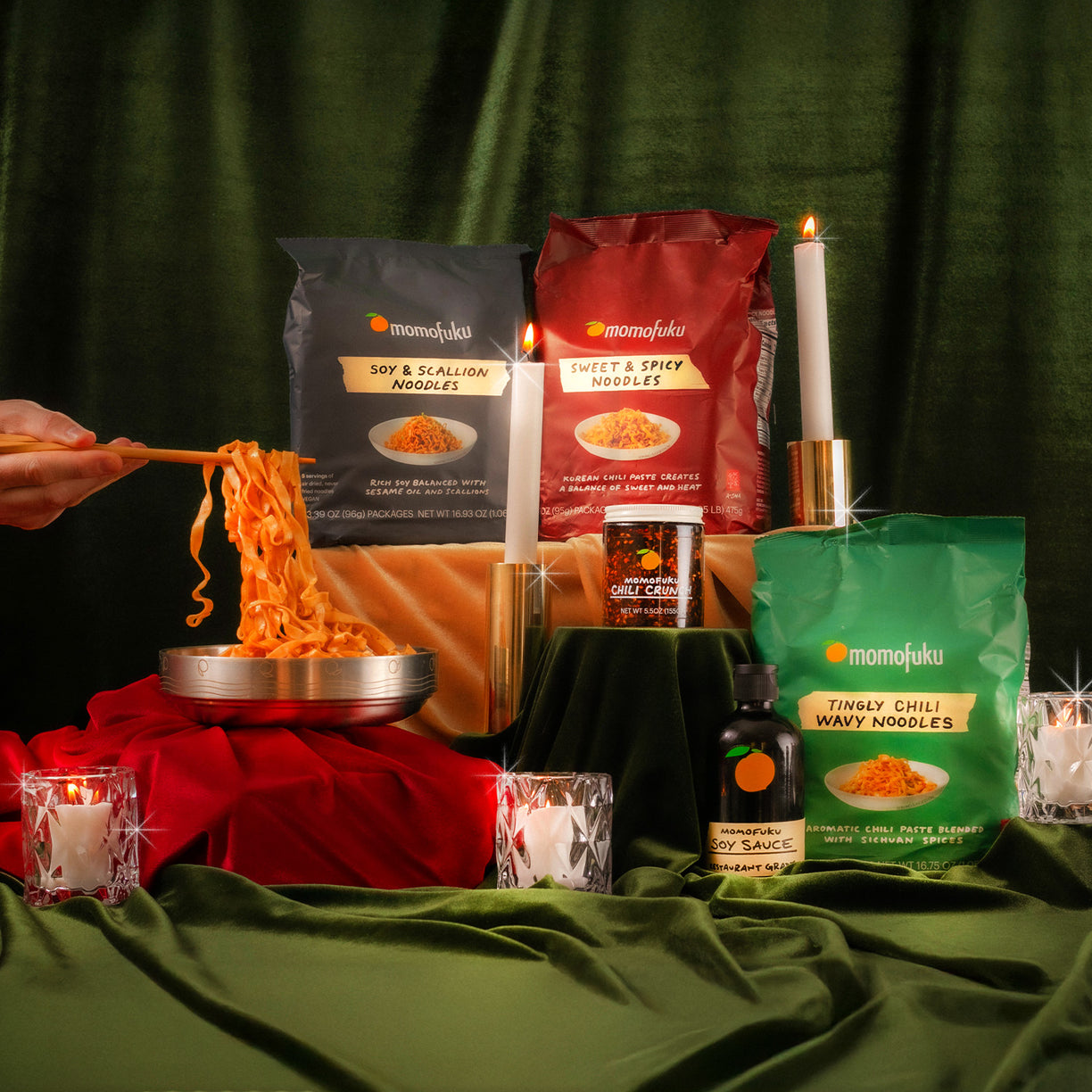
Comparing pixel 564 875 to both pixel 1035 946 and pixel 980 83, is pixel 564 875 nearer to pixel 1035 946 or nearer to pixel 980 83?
pixel 1035 946

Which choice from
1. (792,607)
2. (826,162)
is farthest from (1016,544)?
(826,162)

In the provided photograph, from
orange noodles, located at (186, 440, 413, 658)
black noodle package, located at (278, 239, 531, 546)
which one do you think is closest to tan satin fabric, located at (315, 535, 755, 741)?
black noodle package, located at (278, 239, 531, 546)

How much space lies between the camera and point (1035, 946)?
0.80m

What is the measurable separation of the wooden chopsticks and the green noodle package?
0.56m

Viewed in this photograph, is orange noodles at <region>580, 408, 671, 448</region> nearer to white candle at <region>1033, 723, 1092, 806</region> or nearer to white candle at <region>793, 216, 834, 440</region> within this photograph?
white candle at <region>793, 216, 834, 440</region>

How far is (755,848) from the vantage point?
98cm

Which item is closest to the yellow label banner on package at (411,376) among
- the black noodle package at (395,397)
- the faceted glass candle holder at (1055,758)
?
the black noodle package at (395,397)

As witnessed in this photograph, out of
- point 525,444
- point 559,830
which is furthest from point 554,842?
point 525,444

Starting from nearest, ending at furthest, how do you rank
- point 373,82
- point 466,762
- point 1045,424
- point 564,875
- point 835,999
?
point 835,999 < point 564,875 < point 466,762 < point 1045,424 < point 373,82

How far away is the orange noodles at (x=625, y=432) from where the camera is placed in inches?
52.3

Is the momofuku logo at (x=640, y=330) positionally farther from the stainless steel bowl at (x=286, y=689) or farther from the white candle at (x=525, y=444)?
the stainless steel bowl at (x=286, y=689)

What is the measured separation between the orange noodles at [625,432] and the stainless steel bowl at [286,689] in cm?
41

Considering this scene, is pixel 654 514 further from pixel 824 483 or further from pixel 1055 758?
pixel 1055 758

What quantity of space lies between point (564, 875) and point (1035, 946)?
36 centimetres
